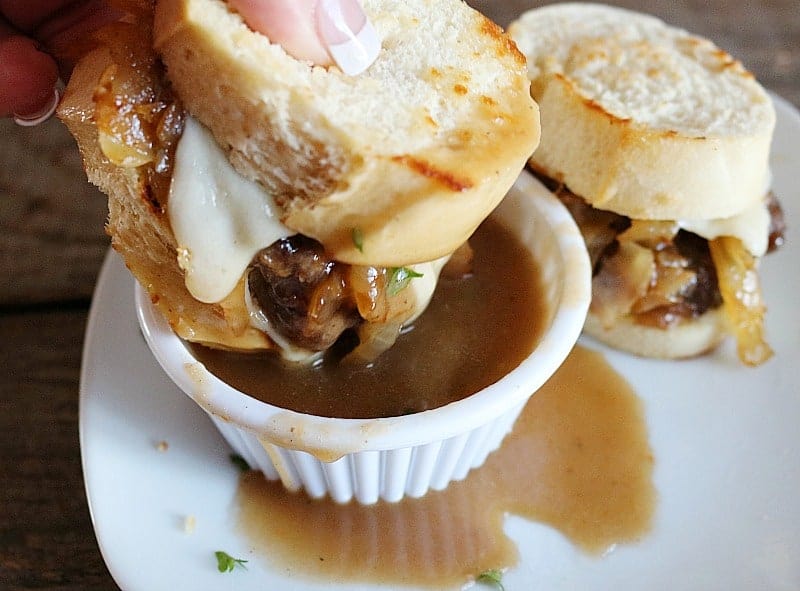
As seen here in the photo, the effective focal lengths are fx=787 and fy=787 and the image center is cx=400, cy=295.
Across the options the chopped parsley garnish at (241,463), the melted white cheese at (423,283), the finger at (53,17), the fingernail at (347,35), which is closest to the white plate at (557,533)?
the chopped parsley garnish at (241,463)

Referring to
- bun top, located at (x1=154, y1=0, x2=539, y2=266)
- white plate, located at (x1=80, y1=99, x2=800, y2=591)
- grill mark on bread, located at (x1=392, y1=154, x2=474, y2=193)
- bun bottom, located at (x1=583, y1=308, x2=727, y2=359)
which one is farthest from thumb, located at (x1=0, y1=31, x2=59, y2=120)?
bun bottom, located at (x1=583, y1=308, x2=727, y2=359)

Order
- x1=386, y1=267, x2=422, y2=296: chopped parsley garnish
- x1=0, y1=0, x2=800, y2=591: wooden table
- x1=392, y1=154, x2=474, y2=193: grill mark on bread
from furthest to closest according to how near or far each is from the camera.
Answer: x1=0, y1=0, x2=800, y2=591: wooden table
x1=386, y1=267, x2=422, y2=296: chopped parsley garnish
x1=392, y1=154, x2=474, y2=193: grill mark on bread

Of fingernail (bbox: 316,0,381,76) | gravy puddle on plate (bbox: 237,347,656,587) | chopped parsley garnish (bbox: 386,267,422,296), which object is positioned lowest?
gravy puddle on plate (bbox: 237,347,656,587)

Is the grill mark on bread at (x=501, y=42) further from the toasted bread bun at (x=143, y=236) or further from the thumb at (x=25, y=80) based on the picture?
the thumb at (x=25, y=80)

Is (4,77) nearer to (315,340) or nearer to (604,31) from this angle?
(315,340)

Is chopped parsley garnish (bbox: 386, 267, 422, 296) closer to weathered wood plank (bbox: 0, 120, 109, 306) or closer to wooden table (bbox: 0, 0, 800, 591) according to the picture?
wooden table (bbox: 0, 0, 800, 591)

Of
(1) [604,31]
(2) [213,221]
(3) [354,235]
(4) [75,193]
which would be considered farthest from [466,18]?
(4) [75,193]
